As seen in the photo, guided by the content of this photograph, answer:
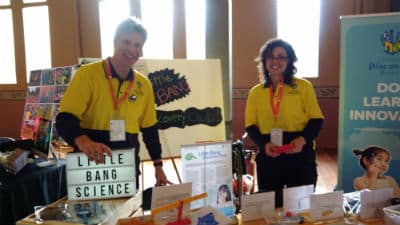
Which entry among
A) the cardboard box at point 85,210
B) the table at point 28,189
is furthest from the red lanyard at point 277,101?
the table at point 28,189

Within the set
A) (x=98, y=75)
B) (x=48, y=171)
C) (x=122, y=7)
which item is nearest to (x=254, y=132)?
(x=98, y=75)

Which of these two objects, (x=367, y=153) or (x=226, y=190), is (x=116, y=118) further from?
(x=367, y=153)

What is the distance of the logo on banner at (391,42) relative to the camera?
245 cm

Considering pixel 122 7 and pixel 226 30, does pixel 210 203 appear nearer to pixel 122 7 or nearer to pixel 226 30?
pixel 226 30

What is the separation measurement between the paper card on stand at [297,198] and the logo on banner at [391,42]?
1485 mm

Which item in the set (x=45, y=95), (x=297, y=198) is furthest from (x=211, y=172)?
(x=45, y=95)

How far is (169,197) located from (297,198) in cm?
53

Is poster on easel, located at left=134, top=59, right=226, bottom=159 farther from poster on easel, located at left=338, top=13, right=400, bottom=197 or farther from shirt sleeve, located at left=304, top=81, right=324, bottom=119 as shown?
shirt sleeve, located at left=304, top=81, right=324, bottom=119

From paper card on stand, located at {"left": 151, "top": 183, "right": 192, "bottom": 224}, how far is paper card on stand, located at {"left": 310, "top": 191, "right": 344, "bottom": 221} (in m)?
0.48

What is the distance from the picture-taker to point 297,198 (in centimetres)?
148

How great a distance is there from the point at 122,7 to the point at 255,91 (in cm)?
457

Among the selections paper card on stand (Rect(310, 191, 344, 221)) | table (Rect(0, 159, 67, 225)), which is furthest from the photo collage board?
paper card on stand (Rect(310, 191, 344, 221))

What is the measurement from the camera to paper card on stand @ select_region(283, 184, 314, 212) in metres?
1.46

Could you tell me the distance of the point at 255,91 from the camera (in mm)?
1978
